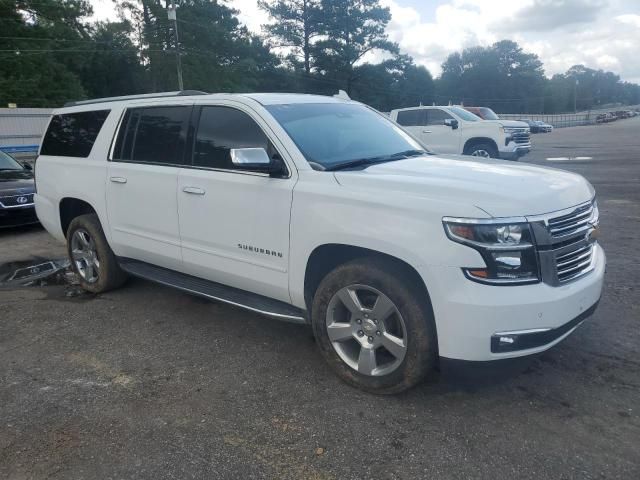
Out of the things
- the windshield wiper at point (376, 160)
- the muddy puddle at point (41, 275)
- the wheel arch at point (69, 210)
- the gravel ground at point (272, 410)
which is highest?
the windshield wiper at point (376, 160)

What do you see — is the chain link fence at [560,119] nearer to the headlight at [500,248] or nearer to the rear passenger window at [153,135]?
the rear passenger window at [153,135]

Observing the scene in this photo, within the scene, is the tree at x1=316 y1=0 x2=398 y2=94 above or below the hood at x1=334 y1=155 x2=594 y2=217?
above

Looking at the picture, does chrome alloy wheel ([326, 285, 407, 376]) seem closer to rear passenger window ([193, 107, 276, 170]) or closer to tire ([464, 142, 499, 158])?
rear passenger window ([193, 107, 276, 170])

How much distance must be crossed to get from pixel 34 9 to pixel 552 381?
4575cm

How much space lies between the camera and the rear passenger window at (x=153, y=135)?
4543 millimetres

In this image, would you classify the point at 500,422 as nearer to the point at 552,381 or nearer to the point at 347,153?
the point at 552,381

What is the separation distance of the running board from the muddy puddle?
1039 millimetres

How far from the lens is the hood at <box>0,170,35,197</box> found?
8805 mm

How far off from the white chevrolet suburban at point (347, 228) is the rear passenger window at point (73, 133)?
0.09m

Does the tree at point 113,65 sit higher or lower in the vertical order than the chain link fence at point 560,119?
higher

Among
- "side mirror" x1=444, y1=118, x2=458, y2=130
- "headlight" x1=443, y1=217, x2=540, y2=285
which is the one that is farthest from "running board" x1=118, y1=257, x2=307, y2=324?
"side mirror" x1=444, y1=118, x2=458, y2=130

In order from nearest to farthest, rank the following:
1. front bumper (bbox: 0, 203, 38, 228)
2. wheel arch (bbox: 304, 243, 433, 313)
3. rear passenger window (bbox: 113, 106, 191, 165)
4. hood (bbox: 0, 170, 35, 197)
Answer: wheel arch (bbox: 304, 243, 433, 313) → rear passenger window (bbox: 113, 106, 191, 165) → front bumper (bbox: 0, 203, 38, 228) → hood (bbox: 0, 170, 35, 197)

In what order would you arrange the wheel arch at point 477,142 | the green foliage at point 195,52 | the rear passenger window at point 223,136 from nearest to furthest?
the rear passenger window at point 223,136, the wheel arch at point 477,142, the green foliage at point 195,52

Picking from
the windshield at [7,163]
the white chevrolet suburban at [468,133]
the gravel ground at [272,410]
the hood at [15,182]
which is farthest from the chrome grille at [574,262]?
the white chevrolet suburban at [468,133]
